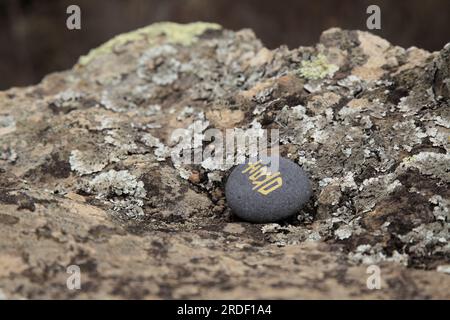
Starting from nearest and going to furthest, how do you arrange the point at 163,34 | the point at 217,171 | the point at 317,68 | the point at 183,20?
1. the point at 217,171
2. the point at 317,68
3. the point at 163,34
4. the point at 183,20

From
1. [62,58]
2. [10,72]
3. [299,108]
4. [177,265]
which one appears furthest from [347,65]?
[10,72]

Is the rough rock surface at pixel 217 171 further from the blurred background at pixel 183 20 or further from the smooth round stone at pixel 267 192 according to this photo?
the blurred background at pixel 183 20

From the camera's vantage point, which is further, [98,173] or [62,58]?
[62,58]

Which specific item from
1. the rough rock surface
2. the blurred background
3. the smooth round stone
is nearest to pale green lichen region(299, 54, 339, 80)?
the rough rock surface

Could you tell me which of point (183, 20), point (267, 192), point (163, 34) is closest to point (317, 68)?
point (267, 192)

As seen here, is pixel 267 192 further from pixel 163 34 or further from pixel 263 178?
pixel 163 34

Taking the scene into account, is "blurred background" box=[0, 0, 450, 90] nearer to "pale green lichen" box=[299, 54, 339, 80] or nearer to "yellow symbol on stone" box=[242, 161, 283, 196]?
"pale green lichen" box=[299, 54, 339, 80]
